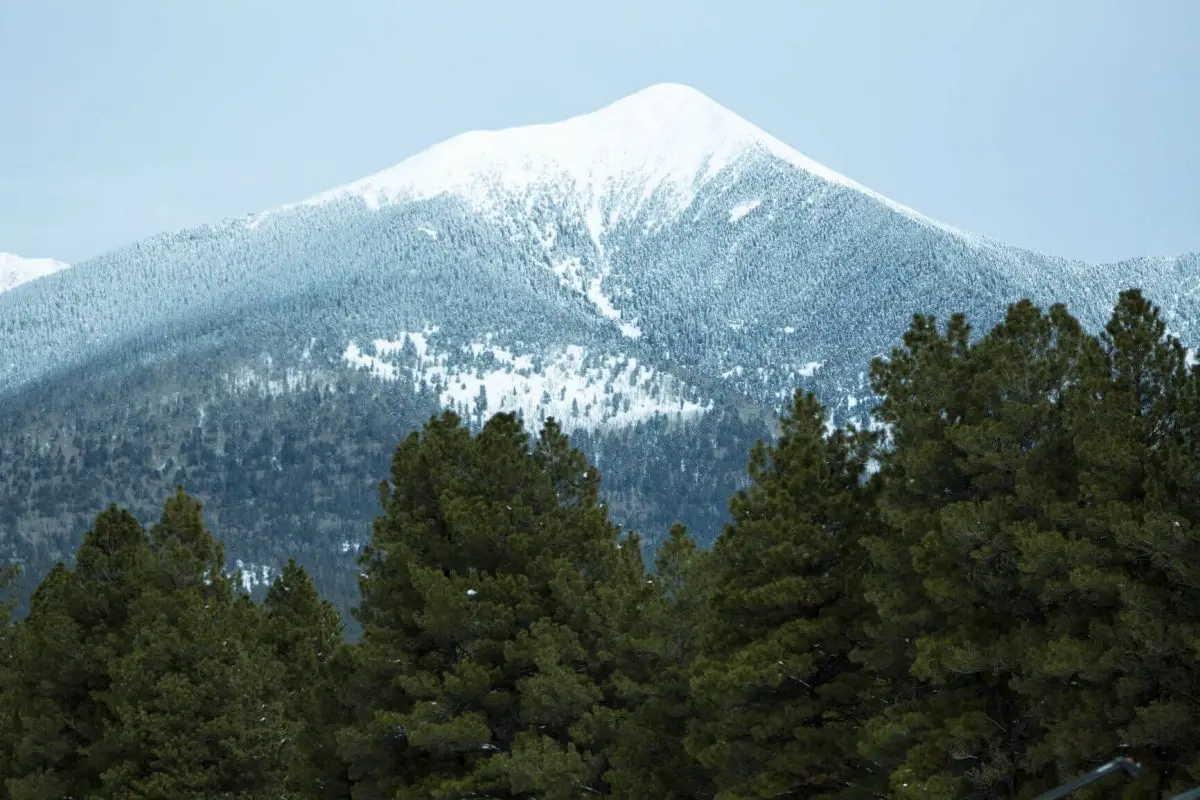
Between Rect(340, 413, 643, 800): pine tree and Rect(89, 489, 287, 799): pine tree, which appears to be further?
Rect(89, 489, 287, 799): pine tree

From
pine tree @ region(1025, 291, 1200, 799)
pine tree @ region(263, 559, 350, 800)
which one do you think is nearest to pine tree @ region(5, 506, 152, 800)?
pine tree @ region(263, 559, 350, 800)

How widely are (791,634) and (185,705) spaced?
16685mm

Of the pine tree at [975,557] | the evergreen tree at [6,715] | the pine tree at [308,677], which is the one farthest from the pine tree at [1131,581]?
the evergreen tree at [6,715]

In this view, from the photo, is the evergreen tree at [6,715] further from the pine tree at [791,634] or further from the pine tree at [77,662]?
the pine tree at [791,634]

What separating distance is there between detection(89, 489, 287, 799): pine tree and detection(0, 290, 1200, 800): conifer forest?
3.2 inches

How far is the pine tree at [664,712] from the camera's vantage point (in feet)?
104

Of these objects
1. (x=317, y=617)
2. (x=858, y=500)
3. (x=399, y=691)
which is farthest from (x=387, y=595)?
(x=317, y=617)

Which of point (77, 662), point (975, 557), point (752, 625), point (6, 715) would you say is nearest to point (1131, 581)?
point (975, 557)

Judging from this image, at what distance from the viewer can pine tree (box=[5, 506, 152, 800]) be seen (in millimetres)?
39312

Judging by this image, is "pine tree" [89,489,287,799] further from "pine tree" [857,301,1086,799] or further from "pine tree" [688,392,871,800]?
"pine tree" [857,301,1086,799]

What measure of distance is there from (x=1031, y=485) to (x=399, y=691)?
16332 mm

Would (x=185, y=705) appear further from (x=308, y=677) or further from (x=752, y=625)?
(x=752, y=625)

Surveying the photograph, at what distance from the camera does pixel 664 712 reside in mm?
32094

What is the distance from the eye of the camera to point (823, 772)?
2741cm
